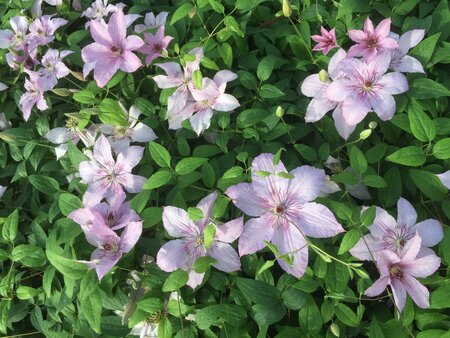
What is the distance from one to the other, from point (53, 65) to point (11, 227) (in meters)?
0.45

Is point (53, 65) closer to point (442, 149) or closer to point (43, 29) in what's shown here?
point (43, 29)

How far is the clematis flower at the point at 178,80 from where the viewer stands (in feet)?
3.43

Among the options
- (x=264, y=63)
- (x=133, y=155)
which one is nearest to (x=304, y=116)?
(x=264, y=63)

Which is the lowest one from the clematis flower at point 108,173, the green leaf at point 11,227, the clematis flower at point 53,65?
the green leaf at point 11,227

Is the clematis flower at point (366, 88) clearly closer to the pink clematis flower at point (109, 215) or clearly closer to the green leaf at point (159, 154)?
the green leaf at point (159, 154)

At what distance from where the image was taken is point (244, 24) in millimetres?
1135

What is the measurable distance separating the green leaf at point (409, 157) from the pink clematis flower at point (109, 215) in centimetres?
52

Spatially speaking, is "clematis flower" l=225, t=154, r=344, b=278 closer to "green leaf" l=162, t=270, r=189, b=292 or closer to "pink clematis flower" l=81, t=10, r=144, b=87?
"green leaf" l=162, t=270, r=189, b=292

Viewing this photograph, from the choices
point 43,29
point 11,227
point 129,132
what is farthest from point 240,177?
point 43,29

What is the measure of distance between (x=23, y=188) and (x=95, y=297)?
47 cm

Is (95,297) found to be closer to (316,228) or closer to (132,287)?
(132,287)

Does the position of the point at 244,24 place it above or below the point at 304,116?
above

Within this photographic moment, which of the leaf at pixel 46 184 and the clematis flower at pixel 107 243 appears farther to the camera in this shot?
the leaf at pixel 46 184

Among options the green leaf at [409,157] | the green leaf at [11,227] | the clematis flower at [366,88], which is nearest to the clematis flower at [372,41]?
the clematis flower at [366,88]
